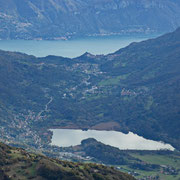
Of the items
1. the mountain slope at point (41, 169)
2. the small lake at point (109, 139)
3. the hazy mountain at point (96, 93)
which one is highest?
the hazy mountain at point (96, 93)

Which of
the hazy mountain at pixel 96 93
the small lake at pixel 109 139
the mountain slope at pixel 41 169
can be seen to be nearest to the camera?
the mountain slope at pixel 41 169

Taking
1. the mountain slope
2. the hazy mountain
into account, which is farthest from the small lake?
the mountain slope

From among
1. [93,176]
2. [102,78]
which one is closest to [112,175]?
[93,176]

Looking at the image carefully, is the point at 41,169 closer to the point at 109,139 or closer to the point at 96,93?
the point at 109,139

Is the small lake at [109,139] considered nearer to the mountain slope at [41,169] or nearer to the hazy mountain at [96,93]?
the hazy mountain at [96,93]

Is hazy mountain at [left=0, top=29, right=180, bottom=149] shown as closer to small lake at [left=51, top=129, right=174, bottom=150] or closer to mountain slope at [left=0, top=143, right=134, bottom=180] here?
small lake at [left=51, top=129, right=174, bottom=150]

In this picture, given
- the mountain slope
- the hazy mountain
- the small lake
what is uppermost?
the hazy mountain

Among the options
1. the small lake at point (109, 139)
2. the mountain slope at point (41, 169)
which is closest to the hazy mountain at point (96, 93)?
the small lake at point (109, 139)
